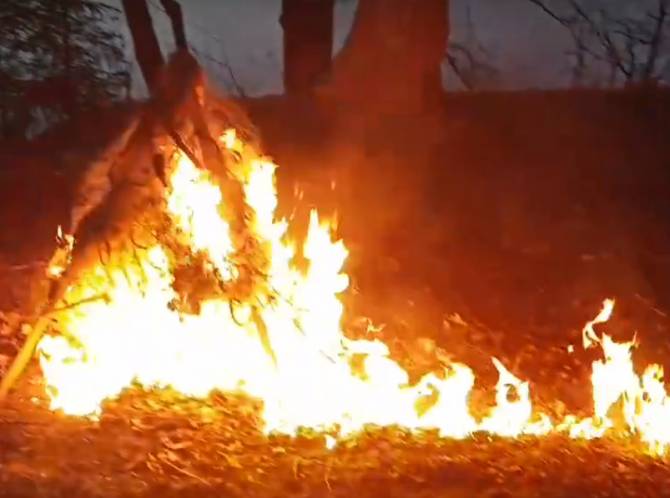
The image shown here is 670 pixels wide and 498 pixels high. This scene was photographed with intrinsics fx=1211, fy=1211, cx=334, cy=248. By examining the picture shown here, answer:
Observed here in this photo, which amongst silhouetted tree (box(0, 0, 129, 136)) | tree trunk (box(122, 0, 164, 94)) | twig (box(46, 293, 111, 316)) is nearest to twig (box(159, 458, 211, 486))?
twig (box(46, 293, 111, 316))

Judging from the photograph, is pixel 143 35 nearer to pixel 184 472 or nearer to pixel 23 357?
pixel 23 357

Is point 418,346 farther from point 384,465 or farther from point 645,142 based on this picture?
point 645,142

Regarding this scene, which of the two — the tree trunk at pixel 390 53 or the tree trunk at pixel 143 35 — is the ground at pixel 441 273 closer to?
the tree trunk at pixel 390 53

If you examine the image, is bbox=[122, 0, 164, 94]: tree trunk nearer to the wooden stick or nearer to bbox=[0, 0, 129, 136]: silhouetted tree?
bbox=[0, 0, 129, 136]: silhouetted tree

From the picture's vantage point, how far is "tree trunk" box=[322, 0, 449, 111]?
9.24 meters

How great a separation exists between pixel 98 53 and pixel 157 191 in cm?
559

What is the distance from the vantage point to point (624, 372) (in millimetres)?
5820

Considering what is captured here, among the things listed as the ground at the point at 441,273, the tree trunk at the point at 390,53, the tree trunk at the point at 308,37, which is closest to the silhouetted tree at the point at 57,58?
the ground at the point at 441,273

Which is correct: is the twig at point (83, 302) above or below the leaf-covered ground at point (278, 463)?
above

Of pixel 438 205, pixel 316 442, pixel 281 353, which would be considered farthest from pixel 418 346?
pixel 438 205

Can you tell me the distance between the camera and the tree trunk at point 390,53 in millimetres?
9242

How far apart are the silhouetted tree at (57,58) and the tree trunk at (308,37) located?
5.71ft

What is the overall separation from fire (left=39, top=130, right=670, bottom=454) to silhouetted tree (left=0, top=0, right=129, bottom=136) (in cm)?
525

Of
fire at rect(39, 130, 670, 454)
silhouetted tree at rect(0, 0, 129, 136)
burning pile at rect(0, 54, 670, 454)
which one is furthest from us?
silhouetted tree at rect(0, 0, 129, 136)
